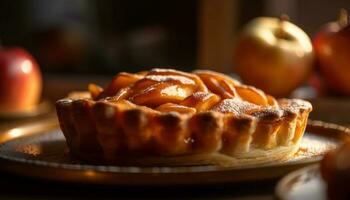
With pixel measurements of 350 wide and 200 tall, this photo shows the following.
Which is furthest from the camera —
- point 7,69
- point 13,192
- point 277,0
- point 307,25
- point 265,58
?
Result: point 307,25

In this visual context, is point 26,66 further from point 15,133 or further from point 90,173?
point 90,173

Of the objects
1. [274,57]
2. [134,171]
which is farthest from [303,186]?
[274,57]

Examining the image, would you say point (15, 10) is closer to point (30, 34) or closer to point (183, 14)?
point (30, 34)

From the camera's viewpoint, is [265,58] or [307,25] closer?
[265,58]

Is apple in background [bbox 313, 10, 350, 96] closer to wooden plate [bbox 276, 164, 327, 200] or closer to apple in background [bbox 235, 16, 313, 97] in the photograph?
apple in background [bbox 235, 16, 313, 97]

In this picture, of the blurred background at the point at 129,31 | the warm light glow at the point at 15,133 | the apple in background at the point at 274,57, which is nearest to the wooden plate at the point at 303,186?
the warm light glow at the point at 15,133

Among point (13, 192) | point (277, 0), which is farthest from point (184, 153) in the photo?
point (277, 0)
